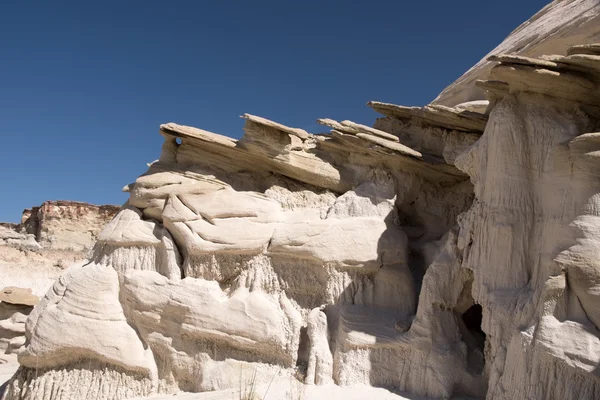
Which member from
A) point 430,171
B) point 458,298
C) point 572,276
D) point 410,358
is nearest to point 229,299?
point 410,358

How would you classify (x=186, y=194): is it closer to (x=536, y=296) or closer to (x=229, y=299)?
(x=229, y=299)

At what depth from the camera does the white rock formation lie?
16.1ft

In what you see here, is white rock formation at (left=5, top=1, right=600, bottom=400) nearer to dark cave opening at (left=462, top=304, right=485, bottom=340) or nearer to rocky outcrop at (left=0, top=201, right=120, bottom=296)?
dark cave opening at (left=462, top=304, right=485, bottom=340)

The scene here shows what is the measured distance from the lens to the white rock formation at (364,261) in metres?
4.92

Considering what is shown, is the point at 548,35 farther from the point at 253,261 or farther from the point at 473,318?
the point at 253,261

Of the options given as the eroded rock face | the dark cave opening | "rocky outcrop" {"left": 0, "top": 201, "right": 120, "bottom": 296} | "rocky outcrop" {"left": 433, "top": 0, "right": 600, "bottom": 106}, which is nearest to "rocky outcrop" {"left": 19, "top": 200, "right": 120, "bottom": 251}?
"rocky outcrop" {"left": 0, "top": 201, "right": 120, "bottom": 296}

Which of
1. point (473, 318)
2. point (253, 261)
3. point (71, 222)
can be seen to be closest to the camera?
point (473, 318)

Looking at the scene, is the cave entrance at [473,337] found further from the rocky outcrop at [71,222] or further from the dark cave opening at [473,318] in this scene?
the rocky outcrop at [71,222]

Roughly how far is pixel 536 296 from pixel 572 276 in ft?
1.41

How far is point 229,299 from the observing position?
698 centimetres

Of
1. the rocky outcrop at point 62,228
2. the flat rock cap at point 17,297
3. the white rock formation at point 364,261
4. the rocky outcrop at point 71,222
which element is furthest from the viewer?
the rocky outcrop at point 71,222

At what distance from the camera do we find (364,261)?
6.73m

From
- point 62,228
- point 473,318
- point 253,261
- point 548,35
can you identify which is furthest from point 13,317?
point 62,228

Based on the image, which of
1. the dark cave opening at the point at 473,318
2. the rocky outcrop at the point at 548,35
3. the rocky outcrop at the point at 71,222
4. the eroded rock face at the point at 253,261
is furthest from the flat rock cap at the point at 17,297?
the rocky outcrop at the point at 71,222
